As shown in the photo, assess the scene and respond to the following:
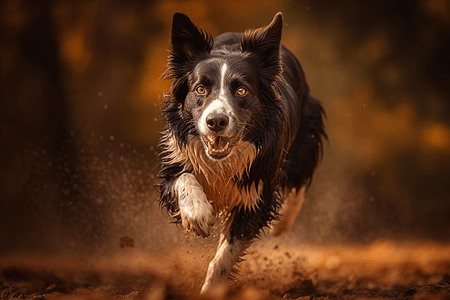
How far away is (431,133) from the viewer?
709 cm

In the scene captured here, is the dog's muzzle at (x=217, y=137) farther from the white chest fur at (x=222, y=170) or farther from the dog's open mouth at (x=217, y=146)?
the white chest fur at (x=222, y=170)

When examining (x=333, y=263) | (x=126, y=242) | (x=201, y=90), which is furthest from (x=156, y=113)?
(x=201, y=90)

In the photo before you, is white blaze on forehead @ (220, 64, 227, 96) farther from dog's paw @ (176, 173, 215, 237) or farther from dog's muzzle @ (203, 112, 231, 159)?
dog's paw @ (176, 173, 215, 237)

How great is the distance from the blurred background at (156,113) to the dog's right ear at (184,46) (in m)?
2.62

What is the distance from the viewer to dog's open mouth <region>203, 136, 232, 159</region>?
131 inches

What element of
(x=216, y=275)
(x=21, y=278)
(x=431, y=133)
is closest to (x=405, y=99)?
(x=431, y=133)

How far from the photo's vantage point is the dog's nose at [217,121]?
10.3ft

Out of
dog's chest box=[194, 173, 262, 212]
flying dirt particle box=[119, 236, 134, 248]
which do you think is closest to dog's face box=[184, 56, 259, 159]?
dog's chest box=[194, 173, 262, 212]

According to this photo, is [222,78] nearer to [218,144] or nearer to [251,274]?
[218,144]

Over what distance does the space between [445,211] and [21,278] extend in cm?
→ 576

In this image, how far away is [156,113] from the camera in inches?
272

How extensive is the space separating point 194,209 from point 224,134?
540 mm

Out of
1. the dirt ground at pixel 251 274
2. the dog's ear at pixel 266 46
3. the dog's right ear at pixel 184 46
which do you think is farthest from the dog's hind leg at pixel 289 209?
the dog's right ear at pixel 184 46

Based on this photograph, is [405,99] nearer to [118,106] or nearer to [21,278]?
[118,106]
